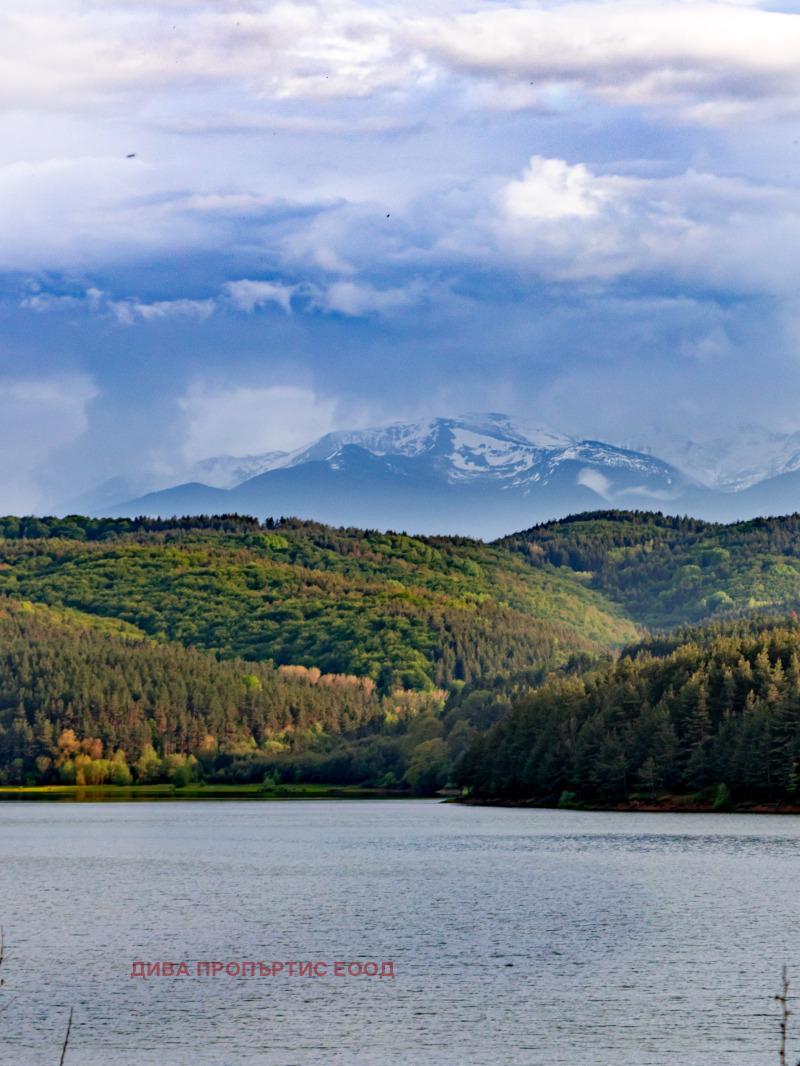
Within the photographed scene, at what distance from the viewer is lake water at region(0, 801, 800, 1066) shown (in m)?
50.8

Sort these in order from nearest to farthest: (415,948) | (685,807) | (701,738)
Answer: (415,948) → (685,807) → (701,738)

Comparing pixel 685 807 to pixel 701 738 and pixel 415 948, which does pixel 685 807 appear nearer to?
pixel 701 738

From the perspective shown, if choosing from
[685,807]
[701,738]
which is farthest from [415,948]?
[701,738]

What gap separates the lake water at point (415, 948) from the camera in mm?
50844

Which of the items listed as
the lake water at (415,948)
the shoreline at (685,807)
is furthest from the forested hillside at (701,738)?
the lake water at (415,948)

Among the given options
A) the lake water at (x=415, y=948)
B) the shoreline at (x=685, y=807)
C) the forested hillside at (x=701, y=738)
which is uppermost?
the forested hillside at (x=701, y=738)

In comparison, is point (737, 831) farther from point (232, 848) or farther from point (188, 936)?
point (188, 936)

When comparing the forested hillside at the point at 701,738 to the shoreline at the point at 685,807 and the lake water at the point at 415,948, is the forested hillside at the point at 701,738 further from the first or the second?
the lake water at the point at 415,948

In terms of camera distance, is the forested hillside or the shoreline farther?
the shoreline

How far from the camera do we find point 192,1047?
166ft

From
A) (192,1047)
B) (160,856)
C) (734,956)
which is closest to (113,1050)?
(192,1047)

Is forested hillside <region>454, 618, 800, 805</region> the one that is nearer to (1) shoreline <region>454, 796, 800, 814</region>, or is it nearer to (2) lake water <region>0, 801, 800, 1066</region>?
(1) shoreline <region>454, 796, 800, 814</region>

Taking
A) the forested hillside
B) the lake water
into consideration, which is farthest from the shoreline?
the lake water

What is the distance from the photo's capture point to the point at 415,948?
7200 centimetres
